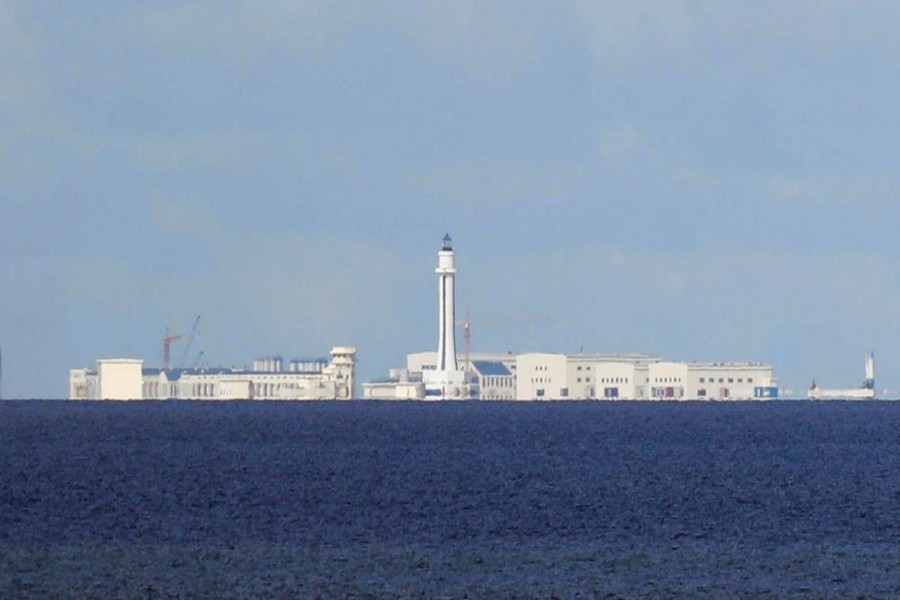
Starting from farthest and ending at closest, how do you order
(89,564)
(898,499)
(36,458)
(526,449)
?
(526,449) < (36,458) < (898,499) < (89,564)

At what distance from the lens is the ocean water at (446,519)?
41.6m

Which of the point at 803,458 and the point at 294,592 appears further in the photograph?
the point at 803,458

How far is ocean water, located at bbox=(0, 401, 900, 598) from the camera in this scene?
137ft

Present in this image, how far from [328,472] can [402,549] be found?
103 feet

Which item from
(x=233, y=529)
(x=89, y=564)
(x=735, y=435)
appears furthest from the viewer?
(x=735, y=435)

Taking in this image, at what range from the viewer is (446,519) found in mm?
56812

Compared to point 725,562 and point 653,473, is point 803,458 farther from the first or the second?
point 725,562

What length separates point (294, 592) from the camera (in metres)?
39.7

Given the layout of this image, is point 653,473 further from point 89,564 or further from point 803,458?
point 89,564

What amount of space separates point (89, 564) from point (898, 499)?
31.2m

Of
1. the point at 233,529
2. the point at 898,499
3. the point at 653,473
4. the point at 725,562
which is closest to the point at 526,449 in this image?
the point at 653,473

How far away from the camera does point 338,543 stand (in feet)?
162

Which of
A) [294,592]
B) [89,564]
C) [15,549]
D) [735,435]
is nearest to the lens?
[294,592]

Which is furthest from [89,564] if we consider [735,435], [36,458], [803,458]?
[735,435]
